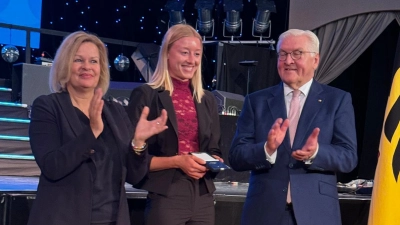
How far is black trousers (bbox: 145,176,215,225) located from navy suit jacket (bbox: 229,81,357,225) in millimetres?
216

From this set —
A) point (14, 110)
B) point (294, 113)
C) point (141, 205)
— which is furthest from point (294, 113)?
point (14, 110)

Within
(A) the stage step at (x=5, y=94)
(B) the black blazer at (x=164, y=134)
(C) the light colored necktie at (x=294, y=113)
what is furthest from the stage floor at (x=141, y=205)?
(A) the stage step at (x=5, y=94)

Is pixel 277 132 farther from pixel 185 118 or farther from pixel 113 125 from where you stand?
pixel 113 125

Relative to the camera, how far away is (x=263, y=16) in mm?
10719

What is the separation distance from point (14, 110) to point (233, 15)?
15.0 feet

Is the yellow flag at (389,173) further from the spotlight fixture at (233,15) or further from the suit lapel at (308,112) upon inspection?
the spotlight fixture at (233,15)

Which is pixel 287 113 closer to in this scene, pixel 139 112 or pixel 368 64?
pixel 139 112

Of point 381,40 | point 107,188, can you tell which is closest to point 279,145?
point 107,188

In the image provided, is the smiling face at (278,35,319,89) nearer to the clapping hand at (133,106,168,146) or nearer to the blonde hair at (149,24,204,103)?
the blonde hair at (149,24,204,103)

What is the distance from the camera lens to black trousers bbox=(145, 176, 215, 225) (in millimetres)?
2922

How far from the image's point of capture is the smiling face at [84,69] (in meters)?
2.79

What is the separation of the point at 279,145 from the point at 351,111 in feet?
1.35

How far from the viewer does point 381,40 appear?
9.93 m

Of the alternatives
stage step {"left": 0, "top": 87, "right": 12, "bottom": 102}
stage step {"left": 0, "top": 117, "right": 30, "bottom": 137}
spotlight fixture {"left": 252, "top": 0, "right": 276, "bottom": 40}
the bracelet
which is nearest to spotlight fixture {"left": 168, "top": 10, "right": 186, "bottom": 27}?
spotlight fixture {"left": 252, "top": 0, "right": 276, "bottom": 40}
